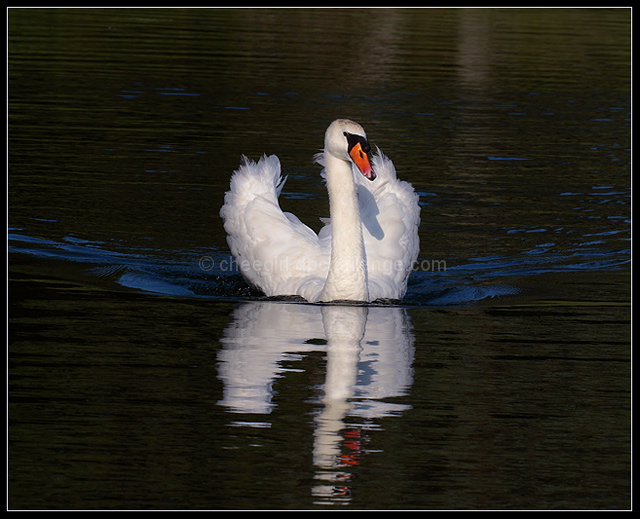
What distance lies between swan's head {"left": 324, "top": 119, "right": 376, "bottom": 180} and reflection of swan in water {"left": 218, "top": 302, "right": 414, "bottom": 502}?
1233 mm

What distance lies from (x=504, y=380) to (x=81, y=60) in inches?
838

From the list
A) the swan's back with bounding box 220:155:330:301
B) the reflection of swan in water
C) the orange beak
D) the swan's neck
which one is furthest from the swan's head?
the reflection of swan in water

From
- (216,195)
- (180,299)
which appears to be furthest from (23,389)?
(216,195)

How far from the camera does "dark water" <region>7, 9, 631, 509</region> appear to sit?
681 centimetres

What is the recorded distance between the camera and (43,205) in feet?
48.0

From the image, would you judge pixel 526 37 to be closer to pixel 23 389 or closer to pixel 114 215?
pixel 114 215

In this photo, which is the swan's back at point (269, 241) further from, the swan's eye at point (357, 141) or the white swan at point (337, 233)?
the swan's eye at point (357, 141)

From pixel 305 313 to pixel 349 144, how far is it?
1450 mm

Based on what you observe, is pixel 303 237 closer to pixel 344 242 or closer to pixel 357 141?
pixel 344 242

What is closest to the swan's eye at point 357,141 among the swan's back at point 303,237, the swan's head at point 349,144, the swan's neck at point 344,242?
the swan's head at point 349,144

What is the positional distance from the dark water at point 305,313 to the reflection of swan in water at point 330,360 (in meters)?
0.03

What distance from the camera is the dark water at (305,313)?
6.81m

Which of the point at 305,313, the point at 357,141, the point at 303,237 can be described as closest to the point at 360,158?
the point at 357,141

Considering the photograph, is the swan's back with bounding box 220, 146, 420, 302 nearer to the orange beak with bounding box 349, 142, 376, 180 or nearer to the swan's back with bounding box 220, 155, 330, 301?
the swan's back with bounding box 220, 155, 330, 301
